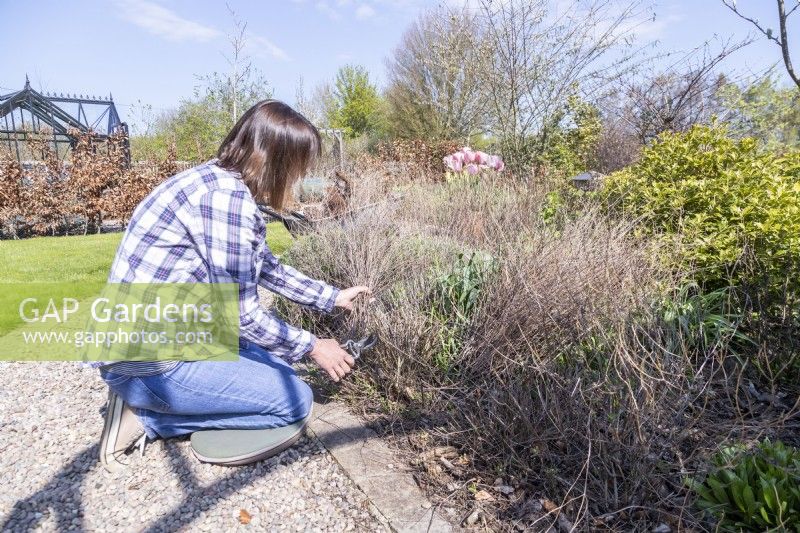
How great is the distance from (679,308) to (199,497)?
6.52ft

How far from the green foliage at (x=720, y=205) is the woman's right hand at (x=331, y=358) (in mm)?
1569

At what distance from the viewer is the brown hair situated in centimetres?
172

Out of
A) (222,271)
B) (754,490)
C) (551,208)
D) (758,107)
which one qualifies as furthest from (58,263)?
(758,107)

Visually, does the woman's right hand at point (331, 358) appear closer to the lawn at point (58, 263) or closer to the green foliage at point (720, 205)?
the green foliage at point (720, 205)

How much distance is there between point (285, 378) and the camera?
1.91 m

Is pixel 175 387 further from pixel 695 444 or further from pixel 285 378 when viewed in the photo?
pixel 695 444

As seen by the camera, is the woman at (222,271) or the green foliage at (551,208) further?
the green foliage at (551,208)

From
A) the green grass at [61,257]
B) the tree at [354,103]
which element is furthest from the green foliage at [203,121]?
the tree at [354,103]

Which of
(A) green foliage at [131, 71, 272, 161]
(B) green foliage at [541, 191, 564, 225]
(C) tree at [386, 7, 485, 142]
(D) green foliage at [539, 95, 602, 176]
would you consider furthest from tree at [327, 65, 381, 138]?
(B) green foliage at [541, 191, 564, 225]

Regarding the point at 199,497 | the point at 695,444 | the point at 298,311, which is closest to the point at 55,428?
the point at 199,497

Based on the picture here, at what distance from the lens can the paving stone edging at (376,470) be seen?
4.78 ft

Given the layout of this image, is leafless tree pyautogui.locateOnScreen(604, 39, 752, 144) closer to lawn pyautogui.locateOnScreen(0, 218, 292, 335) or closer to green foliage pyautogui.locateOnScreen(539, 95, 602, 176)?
green foliage pyautogui.locateOnScreen(539, 95, 602, 176)

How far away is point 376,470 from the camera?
1687 millimetres

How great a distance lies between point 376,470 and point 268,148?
1155 millimetres
